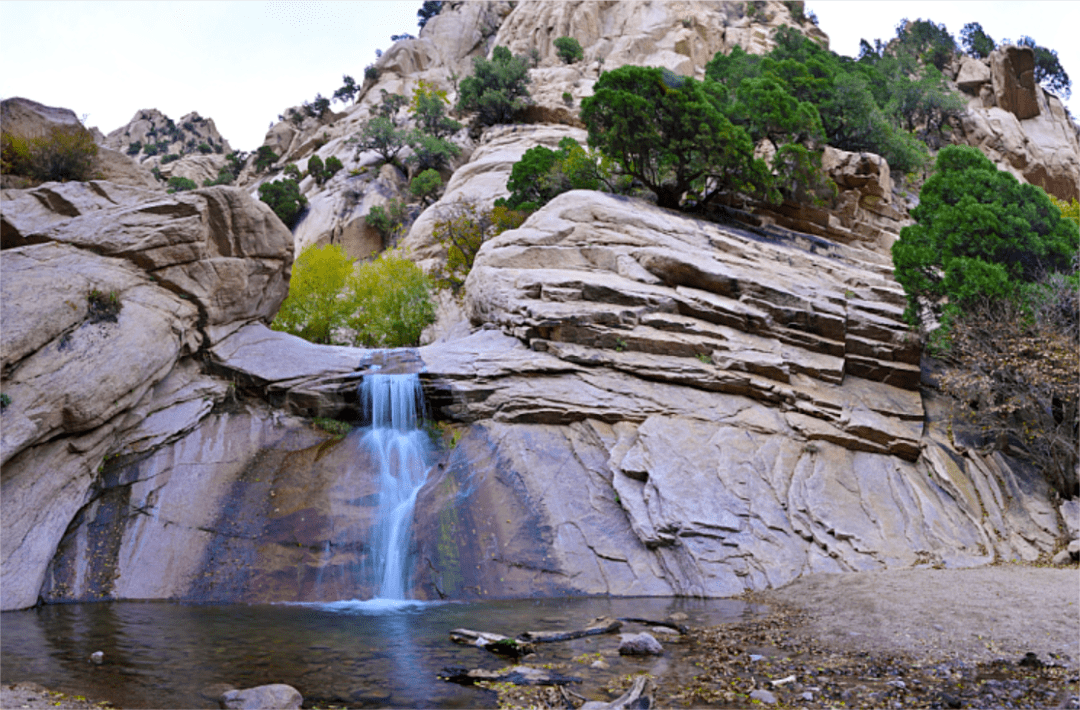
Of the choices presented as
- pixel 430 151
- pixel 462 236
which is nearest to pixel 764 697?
pixel 462 236

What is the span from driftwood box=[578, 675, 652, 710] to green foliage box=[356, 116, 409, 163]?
52.7 meters

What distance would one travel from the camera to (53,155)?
69.7 feet

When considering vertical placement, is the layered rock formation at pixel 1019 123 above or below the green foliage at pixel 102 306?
above

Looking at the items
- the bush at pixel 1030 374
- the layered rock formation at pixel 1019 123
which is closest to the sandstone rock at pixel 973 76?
the layered rock formation at pixel 1019 123

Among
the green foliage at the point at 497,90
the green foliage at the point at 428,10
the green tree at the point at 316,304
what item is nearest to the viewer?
the green tree at the point at 316,304

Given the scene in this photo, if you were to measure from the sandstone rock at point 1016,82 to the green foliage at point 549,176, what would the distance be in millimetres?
40593

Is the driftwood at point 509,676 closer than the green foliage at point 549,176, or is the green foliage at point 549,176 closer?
the driftwood at point 509,676

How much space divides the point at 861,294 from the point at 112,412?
23.4 metres

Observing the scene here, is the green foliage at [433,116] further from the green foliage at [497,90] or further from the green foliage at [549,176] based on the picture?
the green foliage at [549,176]

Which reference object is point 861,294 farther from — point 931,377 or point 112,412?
point 112,412

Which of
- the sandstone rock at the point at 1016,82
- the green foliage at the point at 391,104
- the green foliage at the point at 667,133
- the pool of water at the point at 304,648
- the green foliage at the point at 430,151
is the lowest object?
the pool of water at the point at 304,648

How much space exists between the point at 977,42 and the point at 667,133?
50.1 m

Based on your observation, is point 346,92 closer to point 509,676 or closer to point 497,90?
point 497,90

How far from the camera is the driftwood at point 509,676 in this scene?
26.1 ft
